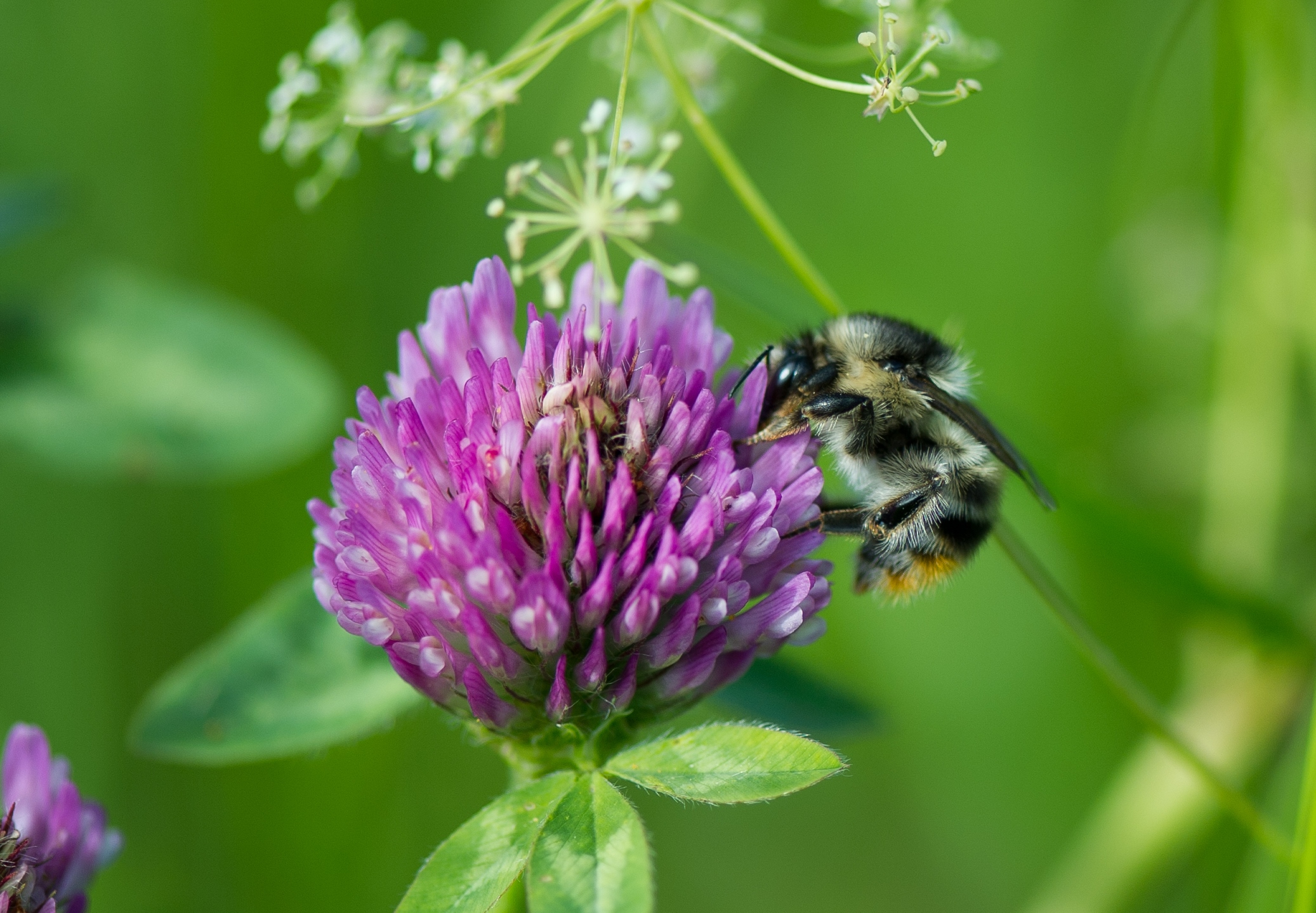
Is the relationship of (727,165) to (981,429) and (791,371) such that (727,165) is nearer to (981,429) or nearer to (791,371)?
(791,371)

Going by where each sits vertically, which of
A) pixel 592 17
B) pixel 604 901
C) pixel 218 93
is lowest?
pixel 604 901

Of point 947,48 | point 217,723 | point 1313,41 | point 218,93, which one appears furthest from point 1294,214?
point 218,93

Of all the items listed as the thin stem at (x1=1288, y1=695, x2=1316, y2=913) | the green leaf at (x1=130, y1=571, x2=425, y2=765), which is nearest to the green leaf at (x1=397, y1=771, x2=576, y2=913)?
the green leaf at (x1=130, y1=571, x2=425, y2=765)

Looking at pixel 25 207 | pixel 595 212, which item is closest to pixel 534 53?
pixel 595 212

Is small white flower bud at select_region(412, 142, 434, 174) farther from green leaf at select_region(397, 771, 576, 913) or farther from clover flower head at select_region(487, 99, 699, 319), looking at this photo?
green leaf at select_region(397, 771, 576, 913)

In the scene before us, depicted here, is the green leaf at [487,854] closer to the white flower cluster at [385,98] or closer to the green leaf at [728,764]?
the green leaf at [728,764]

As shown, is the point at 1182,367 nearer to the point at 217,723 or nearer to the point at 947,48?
the point at 947,48
